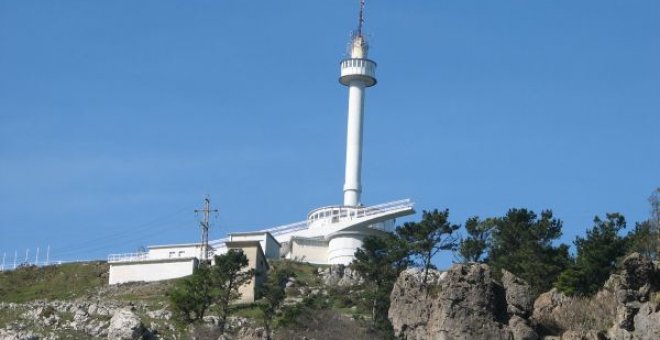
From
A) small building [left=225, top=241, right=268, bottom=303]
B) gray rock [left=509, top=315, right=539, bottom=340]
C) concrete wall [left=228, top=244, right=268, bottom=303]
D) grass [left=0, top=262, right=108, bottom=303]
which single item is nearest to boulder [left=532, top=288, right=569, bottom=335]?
gray rock [left=509, top=315, right=539, bottom=340]

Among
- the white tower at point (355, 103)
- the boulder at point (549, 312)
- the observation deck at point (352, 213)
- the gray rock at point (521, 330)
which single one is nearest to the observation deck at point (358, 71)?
the white tower at point (355, 103)

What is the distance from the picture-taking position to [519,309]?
40844mm

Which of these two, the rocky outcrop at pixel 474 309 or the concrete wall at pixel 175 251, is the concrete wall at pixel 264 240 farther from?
the rocky outcrop at pixel 474 309

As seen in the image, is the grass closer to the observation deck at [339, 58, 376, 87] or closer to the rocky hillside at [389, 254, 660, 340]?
the observation deck at [339, 58, 376, 87]

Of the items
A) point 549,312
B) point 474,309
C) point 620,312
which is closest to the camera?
point 620,312

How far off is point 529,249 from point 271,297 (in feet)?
39.1

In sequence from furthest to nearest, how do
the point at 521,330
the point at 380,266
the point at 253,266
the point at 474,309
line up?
1. the point at 253,266
2. the point at 380,266
3. the point at 474,309
4. the point at 521,330

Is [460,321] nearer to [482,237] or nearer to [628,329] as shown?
[628,329]

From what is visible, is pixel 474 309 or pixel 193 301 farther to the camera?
pixel 193 301

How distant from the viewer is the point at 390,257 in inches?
2542

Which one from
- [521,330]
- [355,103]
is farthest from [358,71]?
[521,330]

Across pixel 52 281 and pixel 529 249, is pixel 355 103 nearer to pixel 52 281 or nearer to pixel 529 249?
pixel 52 281

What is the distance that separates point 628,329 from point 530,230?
2397 centimetres

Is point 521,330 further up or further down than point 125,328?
further down
